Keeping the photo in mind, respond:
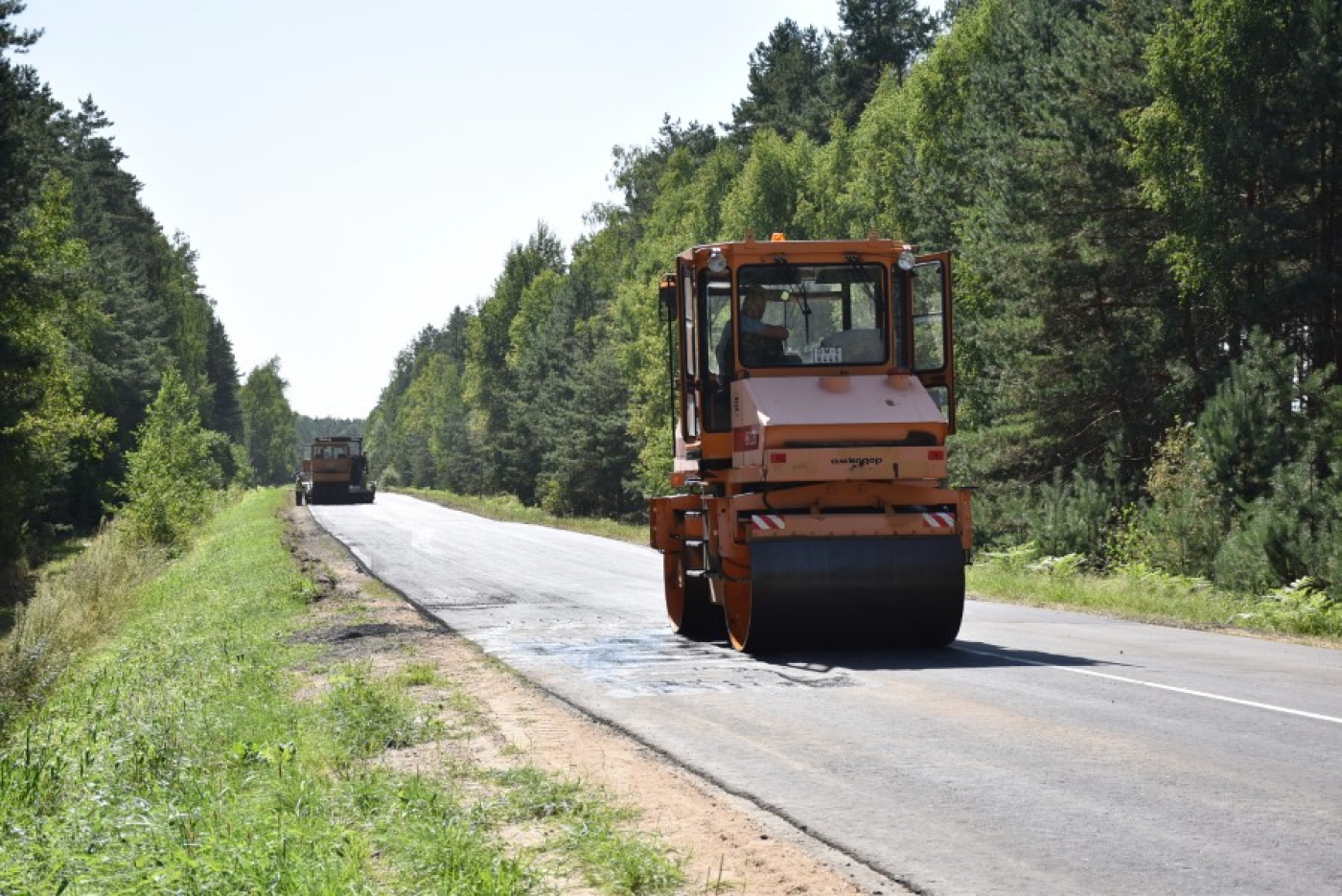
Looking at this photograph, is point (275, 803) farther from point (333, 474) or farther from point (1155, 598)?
point (333, 474)

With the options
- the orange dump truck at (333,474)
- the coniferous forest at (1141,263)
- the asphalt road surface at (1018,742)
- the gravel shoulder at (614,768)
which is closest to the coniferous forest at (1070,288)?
the coniferous forest at (1141,263)

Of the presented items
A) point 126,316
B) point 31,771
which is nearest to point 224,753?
point 31,771

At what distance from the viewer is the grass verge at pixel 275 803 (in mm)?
5793

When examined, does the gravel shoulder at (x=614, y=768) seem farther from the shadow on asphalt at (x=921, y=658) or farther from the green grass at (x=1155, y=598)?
the green grass at (x=1155, y=598)

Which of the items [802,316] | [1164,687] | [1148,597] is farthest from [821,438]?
[1148,597]

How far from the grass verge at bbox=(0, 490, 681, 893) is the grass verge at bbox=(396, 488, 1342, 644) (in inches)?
403

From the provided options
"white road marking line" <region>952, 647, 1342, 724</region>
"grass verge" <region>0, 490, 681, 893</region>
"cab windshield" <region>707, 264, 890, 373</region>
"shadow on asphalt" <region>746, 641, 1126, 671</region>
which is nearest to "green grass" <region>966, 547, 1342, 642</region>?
"shadow on asphalt" <region>746, 641, 1126, 671</region>

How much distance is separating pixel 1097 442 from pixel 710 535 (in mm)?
19139

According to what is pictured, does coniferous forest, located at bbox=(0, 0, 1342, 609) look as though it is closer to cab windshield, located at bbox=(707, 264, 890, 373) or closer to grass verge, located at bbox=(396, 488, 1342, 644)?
grass verge, located at bbox=(396, 488, 1342, 644)

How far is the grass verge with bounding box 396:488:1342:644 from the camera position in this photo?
57.9ft

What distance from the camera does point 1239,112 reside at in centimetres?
2516

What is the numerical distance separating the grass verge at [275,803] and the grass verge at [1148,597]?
1023 centimetres

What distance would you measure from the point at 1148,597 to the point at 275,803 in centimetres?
1582

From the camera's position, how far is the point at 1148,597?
67.8ft
